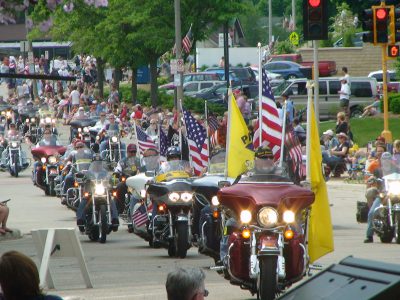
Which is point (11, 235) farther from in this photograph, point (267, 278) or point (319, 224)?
point (267, 278)

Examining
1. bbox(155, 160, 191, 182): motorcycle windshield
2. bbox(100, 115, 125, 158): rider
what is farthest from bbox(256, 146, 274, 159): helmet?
bbox(100, 115, 125, 158): rider

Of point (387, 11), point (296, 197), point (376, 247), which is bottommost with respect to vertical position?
point (376, 247)

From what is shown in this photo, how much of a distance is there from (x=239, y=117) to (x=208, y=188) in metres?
1.40

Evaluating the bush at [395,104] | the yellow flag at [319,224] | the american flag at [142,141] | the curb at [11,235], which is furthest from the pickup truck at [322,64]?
the yellow flag at [319,224]

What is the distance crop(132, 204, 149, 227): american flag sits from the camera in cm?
2014

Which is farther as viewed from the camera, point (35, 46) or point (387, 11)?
point (35, 46)

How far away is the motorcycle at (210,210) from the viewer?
52.6 feet

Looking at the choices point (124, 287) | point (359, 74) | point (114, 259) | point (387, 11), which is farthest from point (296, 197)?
point (359, 74)

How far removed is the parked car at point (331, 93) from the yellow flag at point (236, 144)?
32.8 meters

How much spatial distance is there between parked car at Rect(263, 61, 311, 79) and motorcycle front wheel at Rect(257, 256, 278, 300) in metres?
53.9

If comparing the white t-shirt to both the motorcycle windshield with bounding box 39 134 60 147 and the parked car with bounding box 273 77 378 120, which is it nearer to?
the parked car with bounding box 273 77 378 120

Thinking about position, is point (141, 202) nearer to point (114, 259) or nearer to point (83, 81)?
point (114, 259)

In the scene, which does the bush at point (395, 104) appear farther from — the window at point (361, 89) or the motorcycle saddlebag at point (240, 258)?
the motorcycle saddlebag at point (240, 258)

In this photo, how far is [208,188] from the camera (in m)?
17.5
